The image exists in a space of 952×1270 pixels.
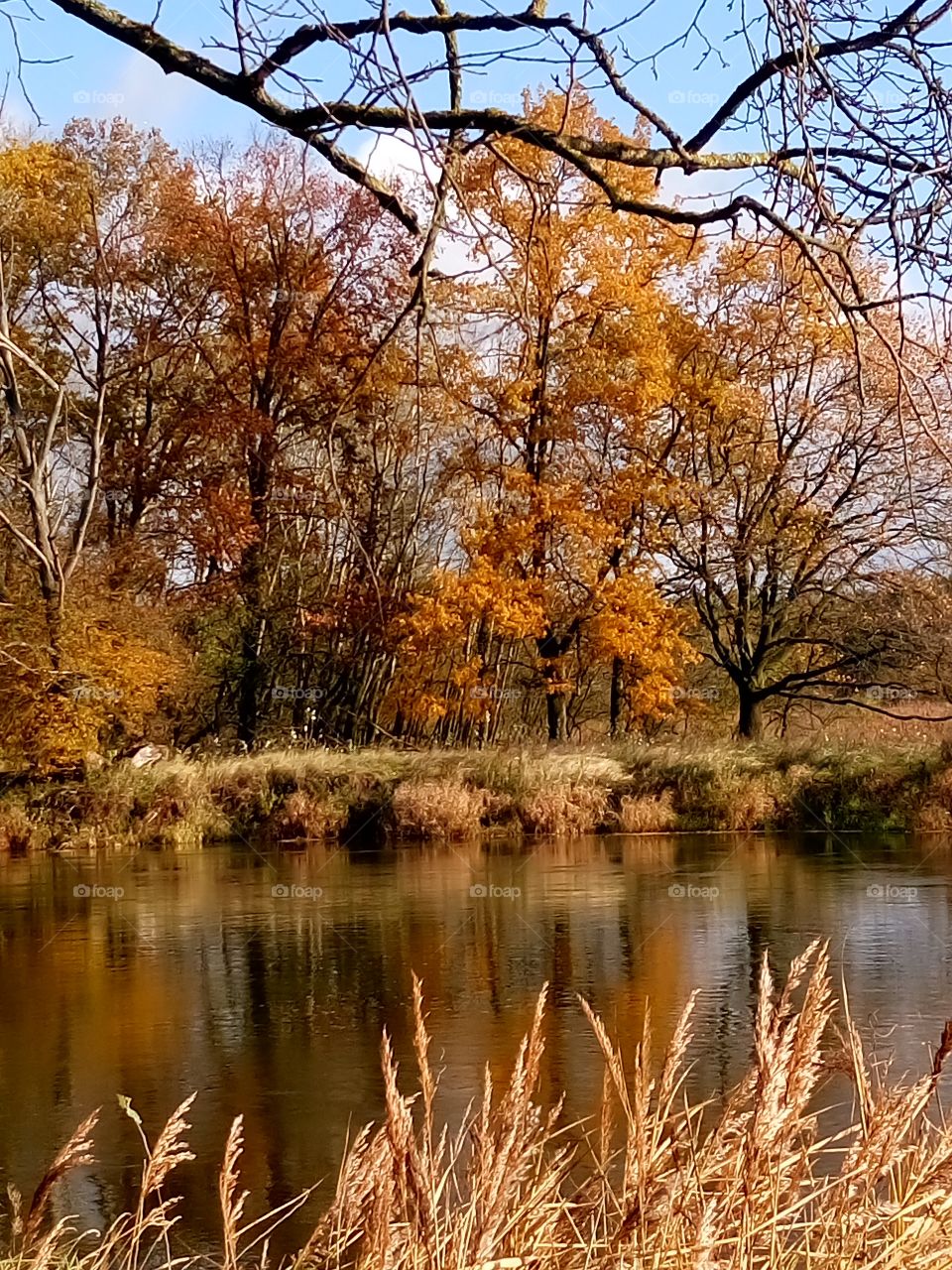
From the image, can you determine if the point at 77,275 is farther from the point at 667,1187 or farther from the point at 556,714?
the point at 667,1187

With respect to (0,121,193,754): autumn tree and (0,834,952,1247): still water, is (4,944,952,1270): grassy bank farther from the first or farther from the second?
(0,121,193,754): autumn tree

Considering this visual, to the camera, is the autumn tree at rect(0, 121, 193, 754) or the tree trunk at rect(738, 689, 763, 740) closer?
the autumn tree at rect(0, 121, 193, 754)

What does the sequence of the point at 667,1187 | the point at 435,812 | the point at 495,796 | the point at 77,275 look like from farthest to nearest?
the point at 77,275
the point at 495,796
the point at 435,812
the point at 667,1187

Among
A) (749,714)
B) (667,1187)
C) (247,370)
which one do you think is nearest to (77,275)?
(247,370)

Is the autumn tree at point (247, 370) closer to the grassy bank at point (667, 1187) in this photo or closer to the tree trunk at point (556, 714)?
the tree trunk at point (556, 714)

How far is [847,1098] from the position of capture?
289 inches

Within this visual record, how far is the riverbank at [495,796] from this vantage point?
20141mm

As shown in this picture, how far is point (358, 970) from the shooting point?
11445mm

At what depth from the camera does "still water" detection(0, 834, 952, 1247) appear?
25.0 ft

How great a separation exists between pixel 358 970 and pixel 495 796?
30.4ft

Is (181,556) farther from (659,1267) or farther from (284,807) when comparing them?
(659,1267)

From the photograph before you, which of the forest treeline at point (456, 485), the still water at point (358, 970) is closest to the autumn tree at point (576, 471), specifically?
the forest treeline at point (456, 485)

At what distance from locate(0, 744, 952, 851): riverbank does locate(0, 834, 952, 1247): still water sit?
4.65 feet

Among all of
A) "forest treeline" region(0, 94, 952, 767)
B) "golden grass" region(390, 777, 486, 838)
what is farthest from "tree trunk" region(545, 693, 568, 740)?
"golden grass" region(390, 777, 486, 838)
